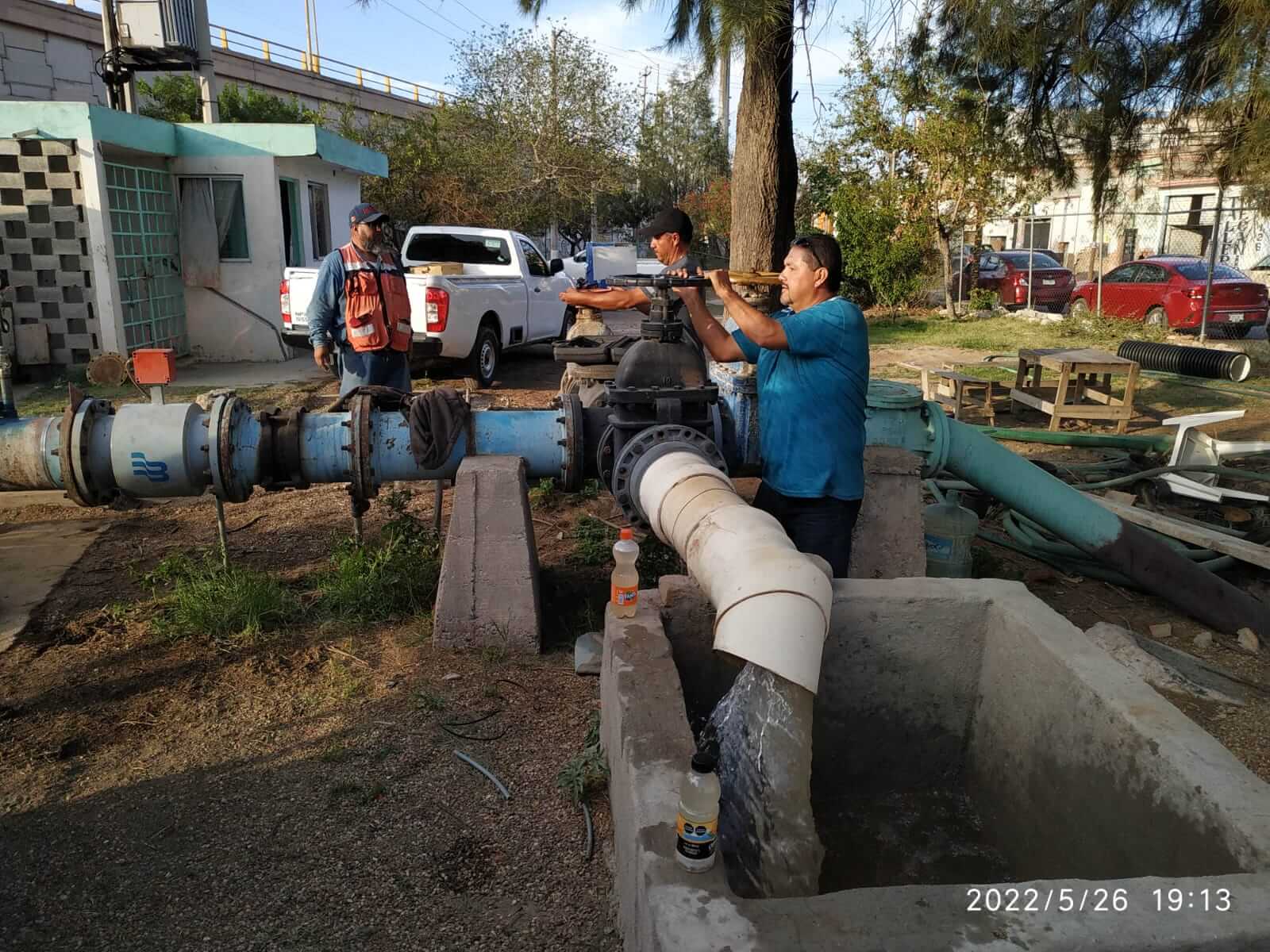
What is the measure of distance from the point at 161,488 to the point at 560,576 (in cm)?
201

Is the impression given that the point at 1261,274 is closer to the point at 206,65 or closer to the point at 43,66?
the point at 206,65

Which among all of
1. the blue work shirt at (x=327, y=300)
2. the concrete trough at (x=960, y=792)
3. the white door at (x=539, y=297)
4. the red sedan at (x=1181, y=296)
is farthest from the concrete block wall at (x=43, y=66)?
the concrete trough at (x=960, y=792)

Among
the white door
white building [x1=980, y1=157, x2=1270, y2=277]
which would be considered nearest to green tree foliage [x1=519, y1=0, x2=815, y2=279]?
the white door

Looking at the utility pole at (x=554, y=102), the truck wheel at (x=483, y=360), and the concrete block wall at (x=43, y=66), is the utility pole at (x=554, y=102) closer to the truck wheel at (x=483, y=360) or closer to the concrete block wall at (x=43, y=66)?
the concrete block wall at (x=43, y=66)

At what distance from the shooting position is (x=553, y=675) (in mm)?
3926

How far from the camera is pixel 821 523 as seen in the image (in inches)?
146

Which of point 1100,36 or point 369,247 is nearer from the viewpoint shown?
point 1100,36

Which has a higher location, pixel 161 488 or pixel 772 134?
pixel 772 134

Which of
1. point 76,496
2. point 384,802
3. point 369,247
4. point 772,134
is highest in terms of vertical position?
point 772,134

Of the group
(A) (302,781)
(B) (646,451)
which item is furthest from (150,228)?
(A) (302,781)

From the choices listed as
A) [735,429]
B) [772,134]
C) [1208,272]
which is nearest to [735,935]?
[735,429]

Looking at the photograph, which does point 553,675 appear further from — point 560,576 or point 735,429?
point 735,429

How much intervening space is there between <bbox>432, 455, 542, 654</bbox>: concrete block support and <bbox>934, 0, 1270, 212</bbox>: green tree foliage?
3.14m

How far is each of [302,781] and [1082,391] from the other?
931 centimetres
